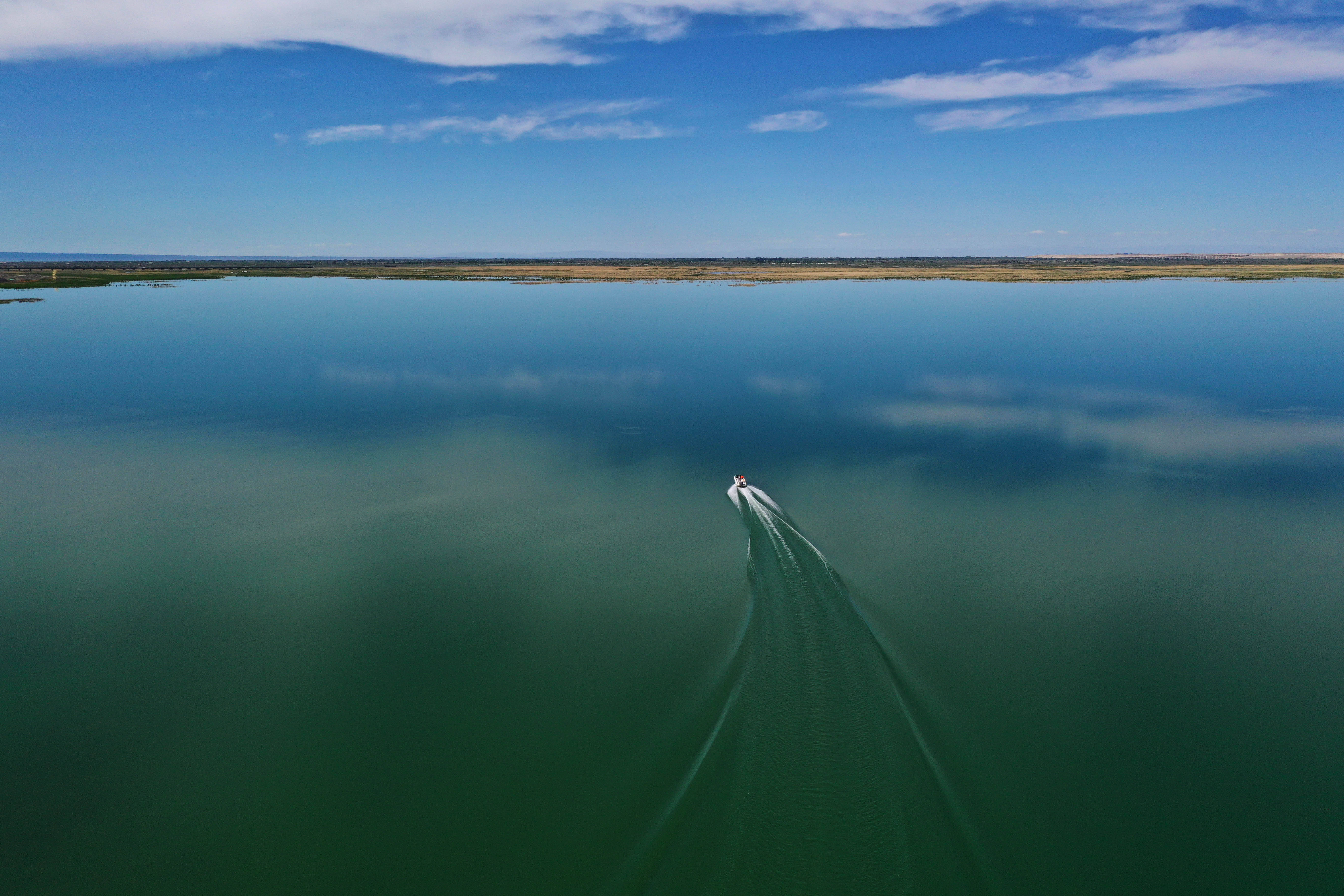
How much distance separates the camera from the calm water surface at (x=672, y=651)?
7988 mm

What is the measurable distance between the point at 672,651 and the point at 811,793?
11.9 feet

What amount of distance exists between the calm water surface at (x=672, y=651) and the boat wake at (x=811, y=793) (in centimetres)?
5

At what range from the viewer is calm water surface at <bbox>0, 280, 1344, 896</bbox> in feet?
26.2

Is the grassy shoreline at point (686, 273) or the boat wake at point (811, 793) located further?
the grassy shoreline at point (686, 273)

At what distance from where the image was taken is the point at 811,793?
8477 mm

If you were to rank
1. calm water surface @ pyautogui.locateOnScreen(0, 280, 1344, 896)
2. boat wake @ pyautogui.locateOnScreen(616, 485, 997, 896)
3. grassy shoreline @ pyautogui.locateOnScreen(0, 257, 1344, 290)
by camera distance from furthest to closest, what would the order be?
grassy shoreline @ pyautogui.locateOnScreen(0, 257, 1344, 290)
calm water surface @ pyautogui.locateOnScreen(0, 280, 1344, 896)
boat wake @ pyautogui.locateOnScreen(616, 485, 997, 896)

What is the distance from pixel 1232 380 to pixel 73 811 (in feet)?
142

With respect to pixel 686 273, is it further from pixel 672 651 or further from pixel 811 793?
pixel 811 793

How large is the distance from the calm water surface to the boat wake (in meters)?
0.05

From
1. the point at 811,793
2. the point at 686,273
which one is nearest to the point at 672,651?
the point at 811,793

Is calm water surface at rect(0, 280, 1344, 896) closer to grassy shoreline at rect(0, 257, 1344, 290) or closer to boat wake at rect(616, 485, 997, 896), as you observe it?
boat wake at rect(616, 485, 997, 896)

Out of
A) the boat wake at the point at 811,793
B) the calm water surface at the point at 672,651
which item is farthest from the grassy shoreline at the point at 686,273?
the boat wake at the point at 811,793

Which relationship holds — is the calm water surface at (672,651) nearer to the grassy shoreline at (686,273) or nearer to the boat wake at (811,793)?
the boat wake at (811,793)

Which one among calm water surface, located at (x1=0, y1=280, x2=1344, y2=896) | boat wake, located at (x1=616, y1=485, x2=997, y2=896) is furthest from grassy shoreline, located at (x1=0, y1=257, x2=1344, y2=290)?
boat wake, located at (x1=616, y1=485, x2=997, y2=896)
